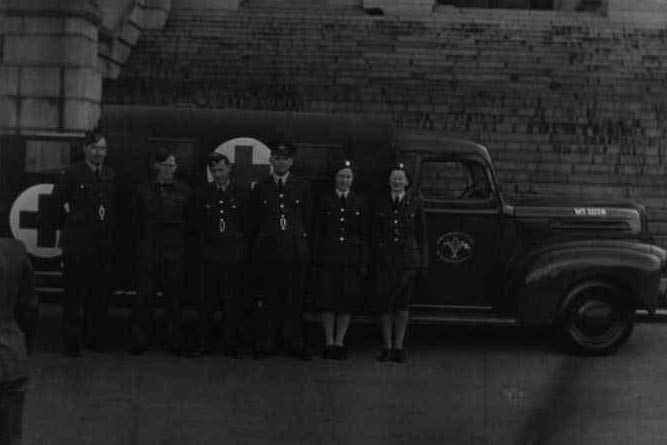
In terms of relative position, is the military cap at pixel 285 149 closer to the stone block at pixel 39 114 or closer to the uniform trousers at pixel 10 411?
the uniform trousers at pixel 10 411

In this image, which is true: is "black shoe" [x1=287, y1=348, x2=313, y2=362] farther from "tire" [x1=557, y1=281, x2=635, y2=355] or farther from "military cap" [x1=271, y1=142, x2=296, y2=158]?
"tire" [x1=557, y1=281, x2=635, y2=355]

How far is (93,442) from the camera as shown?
5676 millimetres

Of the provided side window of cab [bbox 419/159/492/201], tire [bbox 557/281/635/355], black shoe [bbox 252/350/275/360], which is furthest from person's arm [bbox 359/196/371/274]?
tire [bbox 557/281/635/355]

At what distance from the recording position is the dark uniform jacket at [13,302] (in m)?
3.69

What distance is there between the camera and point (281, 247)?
7.77 meters

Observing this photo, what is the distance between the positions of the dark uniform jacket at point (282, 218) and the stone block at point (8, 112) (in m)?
7.44

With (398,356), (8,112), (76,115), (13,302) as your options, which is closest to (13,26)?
(8,112)

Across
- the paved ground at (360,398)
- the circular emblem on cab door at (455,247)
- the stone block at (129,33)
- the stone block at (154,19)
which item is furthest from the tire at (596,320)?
the stone block at (154,19)

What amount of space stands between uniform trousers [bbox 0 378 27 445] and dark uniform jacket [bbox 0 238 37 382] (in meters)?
0.04

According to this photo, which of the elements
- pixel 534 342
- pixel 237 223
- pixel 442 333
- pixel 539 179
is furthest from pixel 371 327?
pixel 539 179

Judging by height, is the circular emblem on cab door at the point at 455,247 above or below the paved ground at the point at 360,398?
above

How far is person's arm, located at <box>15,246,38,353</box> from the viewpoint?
3.88 m

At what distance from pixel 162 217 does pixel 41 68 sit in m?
7.24

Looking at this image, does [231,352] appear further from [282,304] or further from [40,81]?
[40,81]
